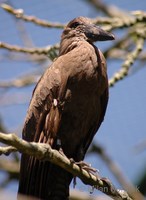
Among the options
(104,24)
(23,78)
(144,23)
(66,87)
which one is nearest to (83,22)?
(104,24)

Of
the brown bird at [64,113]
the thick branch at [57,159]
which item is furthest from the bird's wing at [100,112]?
the thick branch at [57,159]

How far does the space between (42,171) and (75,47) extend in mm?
1091

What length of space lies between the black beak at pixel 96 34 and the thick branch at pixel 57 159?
115cm

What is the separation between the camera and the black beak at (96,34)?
4.50 meters

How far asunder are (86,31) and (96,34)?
143 mm

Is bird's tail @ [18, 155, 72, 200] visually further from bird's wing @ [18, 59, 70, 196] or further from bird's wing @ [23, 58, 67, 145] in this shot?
bird's wing @ [23, 58, 67, 145]

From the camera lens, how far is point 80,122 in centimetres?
430

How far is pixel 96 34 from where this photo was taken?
15.1 feet

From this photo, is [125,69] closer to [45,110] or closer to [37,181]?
[45,110]

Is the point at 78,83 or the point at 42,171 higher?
the point at 78,83

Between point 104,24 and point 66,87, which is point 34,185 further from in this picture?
point 104,24

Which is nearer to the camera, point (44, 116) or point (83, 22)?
point (44, 116)

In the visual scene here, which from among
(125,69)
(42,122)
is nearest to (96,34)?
(125,69)

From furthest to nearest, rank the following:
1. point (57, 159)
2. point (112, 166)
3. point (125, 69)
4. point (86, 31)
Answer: point (112, 166) < point (86, 31) < point (125, 69) < point (57, 159)
